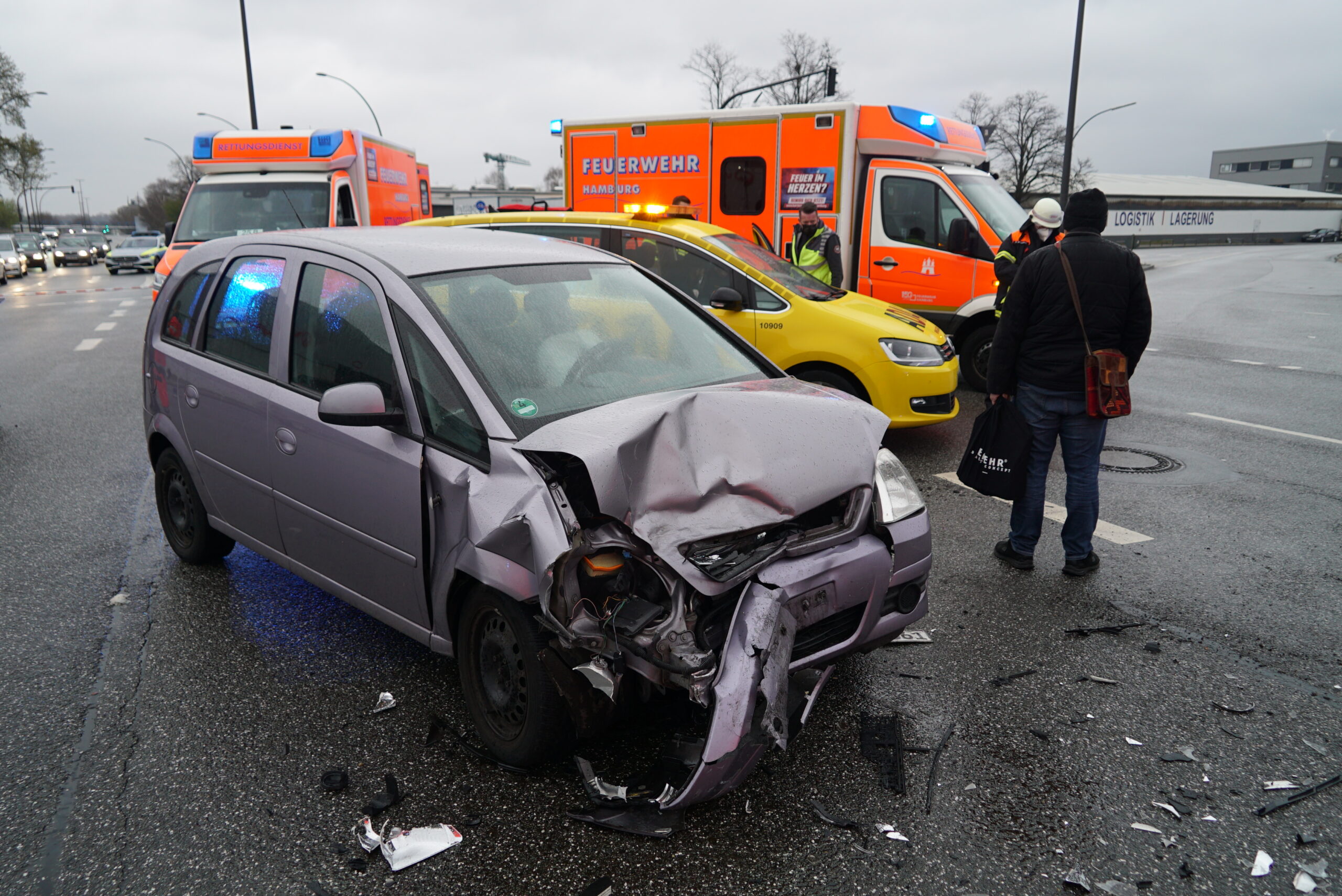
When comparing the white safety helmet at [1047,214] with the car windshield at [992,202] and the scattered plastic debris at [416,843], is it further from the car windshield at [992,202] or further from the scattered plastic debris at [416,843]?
the scattered plastic debris at [416,843]

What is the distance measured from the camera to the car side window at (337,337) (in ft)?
11.1

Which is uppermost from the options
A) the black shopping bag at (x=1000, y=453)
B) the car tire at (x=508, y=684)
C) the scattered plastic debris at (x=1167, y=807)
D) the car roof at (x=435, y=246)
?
the car roof at (x=435, y=246)

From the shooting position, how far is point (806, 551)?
2.90 meters

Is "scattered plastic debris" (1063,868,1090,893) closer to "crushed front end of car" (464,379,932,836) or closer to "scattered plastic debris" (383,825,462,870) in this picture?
"crushed front end of car" (464,379,932,836)

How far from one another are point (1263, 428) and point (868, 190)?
454 cm

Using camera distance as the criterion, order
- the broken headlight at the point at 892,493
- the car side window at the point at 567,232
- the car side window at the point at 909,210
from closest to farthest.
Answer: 1. the broken headlight at the point at 892,493
2. the car side window at the point at 567,232
3. the car side window at the point at 909,210

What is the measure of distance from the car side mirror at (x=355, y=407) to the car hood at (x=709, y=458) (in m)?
0.58

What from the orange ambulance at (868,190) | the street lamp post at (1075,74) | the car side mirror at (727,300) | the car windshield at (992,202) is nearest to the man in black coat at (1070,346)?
the car side mirror at (727,300)

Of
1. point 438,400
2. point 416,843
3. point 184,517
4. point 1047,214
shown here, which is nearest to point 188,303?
point 184,517

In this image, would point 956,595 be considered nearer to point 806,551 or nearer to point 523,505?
point 806,551

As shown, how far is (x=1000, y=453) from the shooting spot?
15.6 ft

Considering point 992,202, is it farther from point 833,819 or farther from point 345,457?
point 833,819

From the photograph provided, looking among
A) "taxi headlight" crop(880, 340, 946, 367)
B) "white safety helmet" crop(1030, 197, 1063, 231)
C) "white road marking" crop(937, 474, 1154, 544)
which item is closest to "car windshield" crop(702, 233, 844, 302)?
"taxi headlight" crop(880, 340, 946, 367)

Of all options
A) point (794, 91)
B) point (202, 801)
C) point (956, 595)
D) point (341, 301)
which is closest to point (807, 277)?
point (956, 595)
